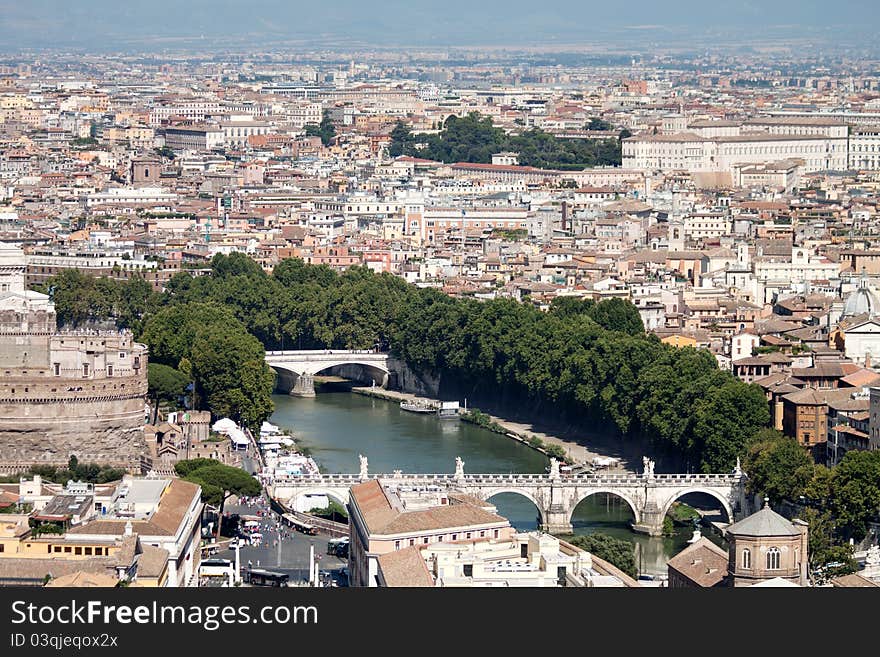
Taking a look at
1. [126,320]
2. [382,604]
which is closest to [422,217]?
[126,320]

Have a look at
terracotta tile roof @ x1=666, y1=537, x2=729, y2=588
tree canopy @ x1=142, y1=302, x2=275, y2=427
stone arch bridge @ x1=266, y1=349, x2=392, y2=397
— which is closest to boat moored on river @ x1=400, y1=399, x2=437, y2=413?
stone arch bridge @ x1=266, y1=349, x2=392, y2=397

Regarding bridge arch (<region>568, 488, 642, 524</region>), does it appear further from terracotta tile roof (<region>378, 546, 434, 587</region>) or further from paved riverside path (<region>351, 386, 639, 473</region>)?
terracotta tile roof (<region>378, 546, 434, 587</region>)

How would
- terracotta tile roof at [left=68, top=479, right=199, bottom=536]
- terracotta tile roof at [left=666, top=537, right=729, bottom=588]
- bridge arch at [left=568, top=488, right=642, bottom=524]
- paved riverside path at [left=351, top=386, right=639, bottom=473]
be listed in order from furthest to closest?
paved riverside path at [left=351, top=386, right=639, bottom=473], bridge arch at [left=568, top=488, right=642, bottom=524], terracotta tile roof at [left=68, top=479, right=199, bottom=536], terracotta tile roof at [left=666, top=537, right=729, bottom=588]

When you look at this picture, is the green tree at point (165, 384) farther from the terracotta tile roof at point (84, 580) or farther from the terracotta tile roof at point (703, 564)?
the terracotta tile roof at point (84, 580)

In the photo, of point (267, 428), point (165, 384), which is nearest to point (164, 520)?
point (165, 384)

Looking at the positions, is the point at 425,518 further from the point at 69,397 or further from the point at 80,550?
the point at 69,397

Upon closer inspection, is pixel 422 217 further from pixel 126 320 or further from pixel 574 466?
pixel 574 466

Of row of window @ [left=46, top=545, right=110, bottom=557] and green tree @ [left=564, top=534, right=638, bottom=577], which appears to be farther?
green tree @ [left=564, top=534, right=638, bottom=577]
